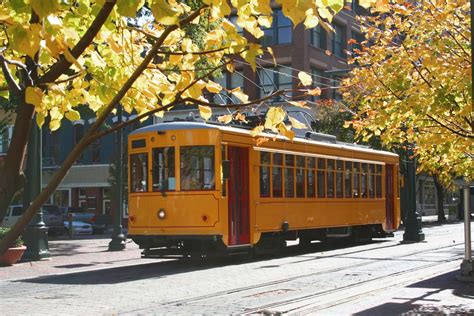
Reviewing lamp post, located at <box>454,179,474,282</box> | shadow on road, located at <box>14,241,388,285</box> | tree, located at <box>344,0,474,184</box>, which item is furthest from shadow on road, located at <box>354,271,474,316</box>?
shadow on road, located at <box>14,241,388,285</box>

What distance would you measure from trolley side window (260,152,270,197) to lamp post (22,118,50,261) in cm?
627

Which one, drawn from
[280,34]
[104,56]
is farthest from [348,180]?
[280,34]

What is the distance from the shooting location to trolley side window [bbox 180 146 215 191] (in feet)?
51.3

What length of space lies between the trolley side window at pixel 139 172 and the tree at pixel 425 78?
629 centimetres

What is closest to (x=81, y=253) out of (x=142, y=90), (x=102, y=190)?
(x=142, y=90)

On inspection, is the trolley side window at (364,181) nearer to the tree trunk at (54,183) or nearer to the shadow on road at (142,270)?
the shadow on road at (142,270)

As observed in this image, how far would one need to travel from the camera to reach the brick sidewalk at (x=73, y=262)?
15.6 meters

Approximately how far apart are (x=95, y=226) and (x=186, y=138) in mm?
22682

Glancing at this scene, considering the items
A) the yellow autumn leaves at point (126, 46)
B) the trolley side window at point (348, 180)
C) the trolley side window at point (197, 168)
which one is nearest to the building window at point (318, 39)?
the trolley side window at point (348, 180)

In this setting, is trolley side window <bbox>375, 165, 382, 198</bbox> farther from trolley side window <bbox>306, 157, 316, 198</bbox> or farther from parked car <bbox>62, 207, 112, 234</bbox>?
parked car <bbox>62, 207, 112, 234</bbox>

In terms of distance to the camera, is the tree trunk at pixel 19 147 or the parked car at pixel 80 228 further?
the parked car at pixel 80 228

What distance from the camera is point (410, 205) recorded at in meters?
23.7

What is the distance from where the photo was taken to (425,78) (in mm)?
10852

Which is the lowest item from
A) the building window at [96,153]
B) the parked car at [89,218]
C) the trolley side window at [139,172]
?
the parked car at [89,218]
